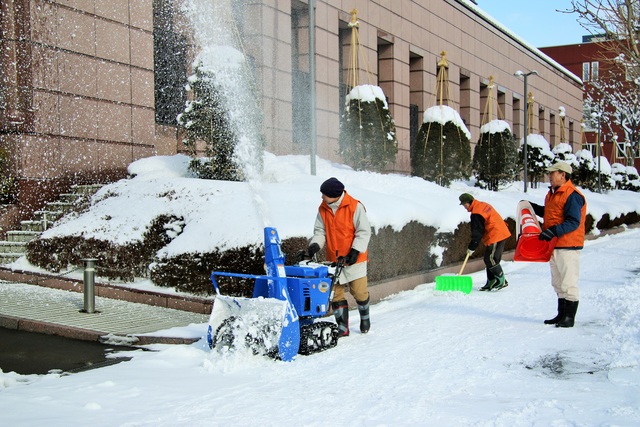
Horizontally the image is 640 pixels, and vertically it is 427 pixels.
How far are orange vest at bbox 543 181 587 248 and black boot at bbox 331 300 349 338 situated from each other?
8.82 feet

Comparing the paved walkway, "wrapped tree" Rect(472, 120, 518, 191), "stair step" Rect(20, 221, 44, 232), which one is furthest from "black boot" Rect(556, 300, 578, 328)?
"wrapped tree" Rect(472, 120, 518, 191)

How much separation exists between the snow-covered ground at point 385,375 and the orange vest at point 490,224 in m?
1.57

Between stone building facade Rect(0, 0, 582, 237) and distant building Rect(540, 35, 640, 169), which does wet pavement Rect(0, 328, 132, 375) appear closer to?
stone building facade Rect(0, 0, 582, 237)

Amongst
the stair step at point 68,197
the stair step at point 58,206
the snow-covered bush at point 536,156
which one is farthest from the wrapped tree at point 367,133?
the snow-covered bush at point 536,156

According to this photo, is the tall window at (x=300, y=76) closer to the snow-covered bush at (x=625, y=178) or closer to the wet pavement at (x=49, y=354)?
the wet pavement at (x=49, y=354)

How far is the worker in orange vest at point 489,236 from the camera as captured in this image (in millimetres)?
11742

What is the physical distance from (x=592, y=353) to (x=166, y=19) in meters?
15.1

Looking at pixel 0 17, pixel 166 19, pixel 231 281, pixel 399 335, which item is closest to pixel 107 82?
pixel 0 17

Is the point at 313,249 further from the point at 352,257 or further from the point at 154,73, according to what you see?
the point at 154,73

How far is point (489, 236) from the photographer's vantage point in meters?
12.0

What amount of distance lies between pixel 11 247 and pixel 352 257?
23.9 feet

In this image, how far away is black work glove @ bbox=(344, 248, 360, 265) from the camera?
7.46 metres

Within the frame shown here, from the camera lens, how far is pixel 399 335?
25.8 feet

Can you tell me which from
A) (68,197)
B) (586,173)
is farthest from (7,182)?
(586,173)
